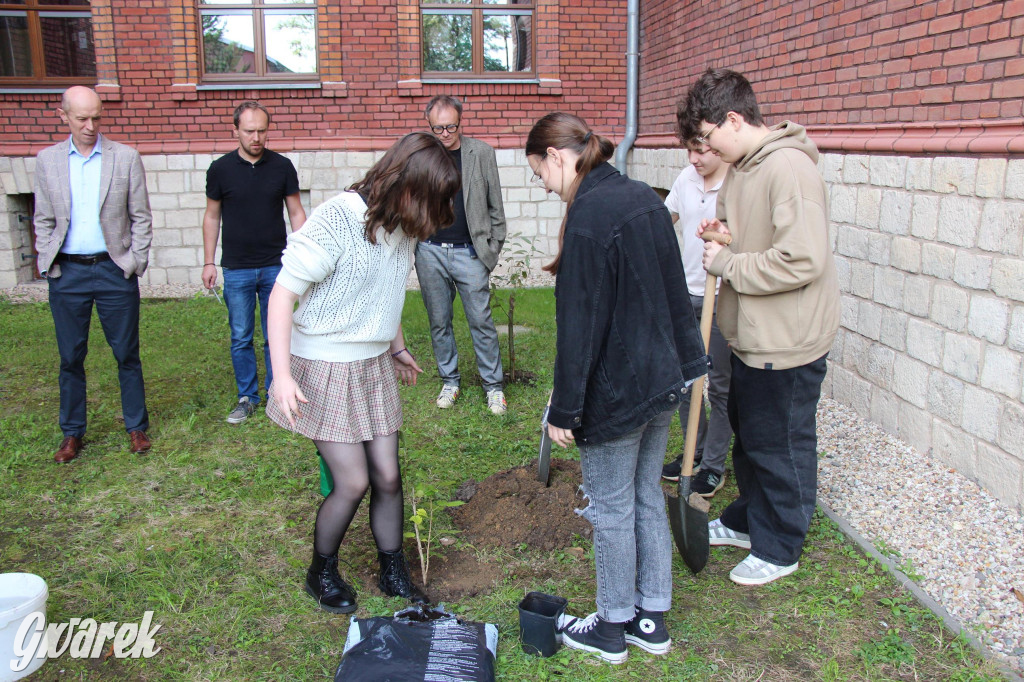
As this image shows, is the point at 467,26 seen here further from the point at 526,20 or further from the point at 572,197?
the point at 572,197

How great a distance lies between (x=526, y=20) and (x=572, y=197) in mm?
7883

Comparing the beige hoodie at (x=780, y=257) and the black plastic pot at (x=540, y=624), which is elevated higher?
the beige hoodie at (x=780, y=257)

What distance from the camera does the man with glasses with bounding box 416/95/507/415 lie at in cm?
538

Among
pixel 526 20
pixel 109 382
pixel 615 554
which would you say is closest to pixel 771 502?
pixel 615 554

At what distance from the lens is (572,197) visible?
104 inches

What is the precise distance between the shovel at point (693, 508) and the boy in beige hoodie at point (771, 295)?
8 centimetres

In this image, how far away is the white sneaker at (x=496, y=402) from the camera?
5533 millimetres

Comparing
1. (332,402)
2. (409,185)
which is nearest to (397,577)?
(332,402)

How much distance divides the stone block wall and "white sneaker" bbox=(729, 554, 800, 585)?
119 centimetres

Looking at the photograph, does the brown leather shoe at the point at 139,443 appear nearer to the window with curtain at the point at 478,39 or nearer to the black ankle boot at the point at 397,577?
the black ankle boot at the point at 397,577

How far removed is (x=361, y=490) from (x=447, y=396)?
8.72 ft

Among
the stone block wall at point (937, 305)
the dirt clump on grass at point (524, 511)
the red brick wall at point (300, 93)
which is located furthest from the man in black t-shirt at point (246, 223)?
the red brick wall at point (300, 93)

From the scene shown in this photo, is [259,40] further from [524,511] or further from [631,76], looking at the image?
[524,511]

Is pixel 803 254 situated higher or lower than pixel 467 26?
lower
